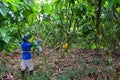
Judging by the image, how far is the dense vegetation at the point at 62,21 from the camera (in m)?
2.53

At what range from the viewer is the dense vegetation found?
2.53 metres

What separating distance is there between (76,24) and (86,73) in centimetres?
236

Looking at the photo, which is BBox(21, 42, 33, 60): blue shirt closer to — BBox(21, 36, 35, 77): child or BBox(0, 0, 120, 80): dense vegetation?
BBox(21, 36, 35, 77): child

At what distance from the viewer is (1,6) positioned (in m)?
1.64

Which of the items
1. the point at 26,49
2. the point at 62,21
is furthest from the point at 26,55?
the point at 62,21

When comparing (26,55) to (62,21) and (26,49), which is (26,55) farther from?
(62,21)

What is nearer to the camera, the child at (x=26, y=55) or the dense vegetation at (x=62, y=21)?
the dense vegetation at (x=62, y=21)

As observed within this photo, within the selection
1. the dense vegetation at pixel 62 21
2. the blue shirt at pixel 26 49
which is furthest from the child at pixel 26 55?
the dense vegetation at pixel 62 21

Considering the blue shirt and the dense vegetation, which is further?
the blue shirt

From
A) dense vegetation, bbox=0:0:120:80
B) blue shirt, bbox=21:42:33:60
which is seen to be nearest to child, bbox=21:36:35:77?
blue shirt, bbox=21:42:33:60

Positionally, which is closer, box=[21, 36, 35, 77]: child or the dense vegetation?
the dense vegetation

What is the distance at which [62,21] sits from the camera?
855 centimetres

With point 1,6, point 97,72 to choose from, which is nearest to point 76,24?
point 97,72

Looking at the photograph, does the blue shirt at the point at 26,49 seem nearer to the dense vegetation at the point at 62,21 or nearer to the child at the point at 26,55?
the child at the point at 26,55
